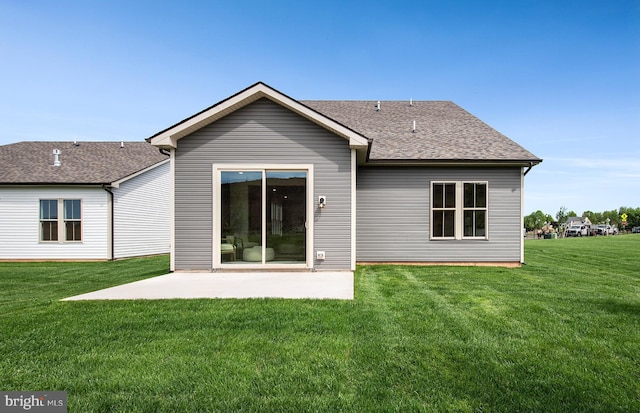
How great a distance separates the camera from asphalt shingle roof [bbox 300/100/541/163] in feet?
34.1

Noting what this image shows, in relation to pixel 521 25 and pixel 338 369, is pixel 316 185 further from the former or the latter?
pixel 521 25

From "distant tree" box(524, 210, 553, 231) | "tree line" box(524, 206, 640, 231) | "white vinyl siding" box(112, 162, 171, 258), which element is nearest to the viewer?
"white vinyl siding" box(112, 162, 171, 258)

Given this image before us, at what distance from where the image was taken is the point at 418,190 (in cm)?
1056

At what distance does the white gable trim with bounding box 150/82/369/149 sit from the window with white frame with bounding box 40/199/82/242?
26.5ft

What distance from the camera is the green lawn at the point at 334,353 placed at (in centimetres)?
265

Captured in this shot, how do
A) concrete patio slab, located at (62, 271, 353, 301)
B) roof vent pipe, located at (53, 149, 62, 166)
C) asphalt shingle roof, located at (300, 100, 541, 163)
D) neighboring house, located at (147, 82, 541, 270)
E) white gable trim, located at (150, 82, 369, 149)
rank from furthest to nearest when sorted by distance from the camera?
roof vent pipe, located at (53, 149, 62, 166) → asphalt shingle roof, located at (300, 100, 541, 163) → neighboring house, located at (147, 82, 541, 270) → white gable trim, located at (150, 82, 369, 149) → concrete patio slab, located at (62, 271, 353, 301)

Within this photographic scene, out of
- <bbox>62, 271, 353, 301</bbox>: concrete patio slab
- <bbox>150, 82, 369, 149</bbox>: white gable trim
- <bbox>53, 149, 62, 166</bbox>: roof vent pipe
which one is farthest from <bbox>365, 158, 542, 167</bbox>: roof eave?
<bbox>53, 149, 62, 166</bbox>: roof vent pipe

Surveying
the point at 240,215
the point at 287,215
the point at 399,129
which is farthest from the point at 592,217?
the point at 240,215

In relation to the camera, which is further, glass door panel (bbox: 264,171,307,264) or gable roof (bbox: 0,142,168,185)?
gable roof (bbox: 0,142,168,185)

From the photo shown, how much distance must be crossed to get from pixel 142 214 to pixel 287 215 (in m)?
9.88

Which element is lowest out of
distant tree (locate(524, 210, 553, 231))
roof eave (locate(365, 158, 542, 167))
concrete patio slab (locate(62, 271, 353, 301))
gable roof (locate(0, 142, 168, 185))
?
distant tree (locate(524, 210, 553, 231))

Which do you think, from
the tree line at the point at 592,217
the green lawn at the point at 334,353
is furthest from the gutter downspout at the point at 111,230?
the tree line at the point at 592,217

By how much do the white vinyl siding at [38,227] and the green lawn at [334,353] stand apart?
8.41m

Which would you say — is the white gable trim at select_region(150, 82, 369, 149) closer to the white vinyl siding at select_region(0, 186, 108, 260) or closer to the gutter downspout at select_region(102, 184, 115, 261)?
the gutter downspout at select_region(102, 184, 115, 261)
